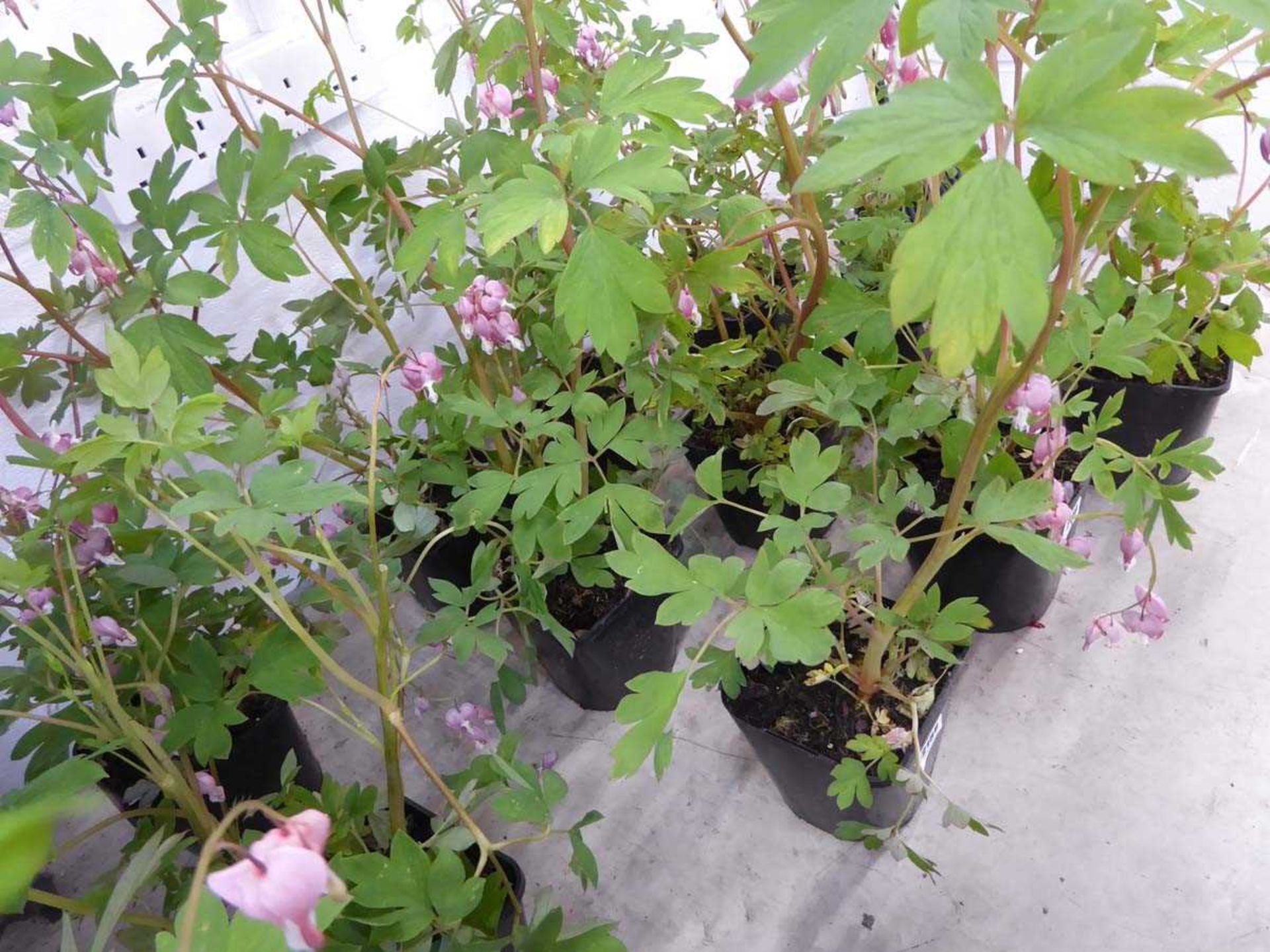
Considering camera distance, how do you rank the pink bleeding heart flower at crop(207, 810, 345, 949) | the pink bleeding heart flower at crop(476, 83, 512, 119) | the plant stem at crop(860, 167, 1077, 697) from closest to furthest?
1. the pink bleeding heart flower at crop(207, 810, 345, 949)
2. the plant stem at crop(860, 167, 1077, 697)
3. the pink bleeding heart flower at crop(476, 83, 512, 119)

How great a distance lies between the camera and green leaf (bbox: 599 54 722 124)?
0.77m

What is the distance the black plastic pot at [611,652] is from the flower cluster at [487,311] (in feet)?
1.35

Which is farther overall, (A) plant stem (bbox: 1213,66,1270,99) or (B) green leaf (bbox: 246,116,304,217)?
(B) green leaf (bbox: 246,116,304,217)

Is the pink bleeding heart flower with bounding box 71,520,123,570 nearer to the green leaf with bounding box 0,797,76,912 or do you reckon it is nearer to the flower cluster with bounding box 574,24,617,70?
the green leaf with bounding box 0,797,76,912

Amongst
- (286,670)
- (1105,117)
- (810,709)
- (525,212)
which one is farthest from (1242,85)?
(286,670)

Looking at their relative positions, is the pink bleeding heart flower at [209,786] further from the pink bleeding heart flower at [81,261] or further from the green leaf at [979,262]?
the green leaf at [979,262]

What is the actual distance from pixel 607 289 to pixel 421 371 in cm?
33

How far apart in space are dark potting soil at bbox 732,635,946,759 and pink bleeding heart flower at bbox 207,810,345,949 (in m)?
0.69

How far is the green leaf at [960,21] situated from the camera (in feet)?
1.49

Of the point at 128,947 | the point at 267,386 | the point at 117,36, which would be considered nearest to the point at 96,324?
the point at 267,386

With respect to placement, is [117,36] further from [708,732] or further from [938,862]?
[938,862]

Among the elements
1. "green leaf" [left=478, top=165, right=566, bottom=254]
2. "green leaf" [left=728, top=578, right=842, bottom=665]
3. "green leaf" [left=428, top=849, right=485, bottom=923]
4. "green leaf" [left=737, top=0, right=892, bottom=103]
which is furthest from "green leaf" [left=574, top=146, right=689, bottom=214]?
"green leaf" [left=428, top=849, right=485, bottom=923]

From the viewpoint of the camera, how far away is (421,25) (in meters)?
1.22

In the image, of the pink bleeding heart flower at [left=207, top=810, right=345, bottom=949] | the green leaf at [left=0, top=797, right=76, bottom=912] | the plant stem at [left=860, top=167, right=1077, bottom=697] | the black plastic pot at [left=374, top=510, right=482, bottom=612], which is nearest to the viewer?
the green leaf at [left=0, top=797, right=76, bottom=912]
